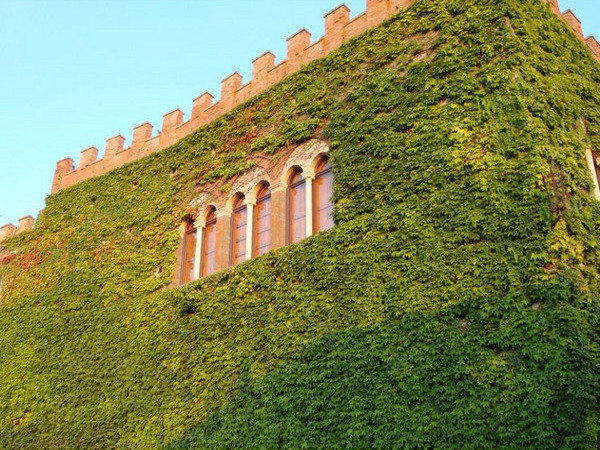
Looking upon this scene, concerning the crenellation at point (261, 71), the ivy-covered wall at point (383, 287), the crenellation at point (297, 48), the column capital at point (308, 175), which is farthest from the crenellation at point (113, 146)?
the column capital at point (308, 175)

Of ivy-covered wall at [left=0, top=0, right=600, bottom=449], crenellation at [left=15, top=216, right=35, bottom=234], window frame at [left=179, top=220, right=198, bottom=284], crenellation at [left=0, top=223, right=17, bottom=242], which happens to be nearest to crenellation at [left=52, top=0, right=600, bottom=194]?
ivy-covered wall at [left=0, top=0, right=600, bottom=449]

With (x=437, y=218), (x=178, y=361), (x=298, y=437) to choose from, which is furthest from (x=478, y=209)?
(x=178, y=361)

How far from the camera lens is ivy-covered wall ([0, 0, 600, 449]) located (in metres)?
7.61

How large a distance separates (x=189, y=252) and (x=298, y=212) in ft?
9.45

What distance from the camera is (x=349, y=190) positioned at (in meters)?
10.3

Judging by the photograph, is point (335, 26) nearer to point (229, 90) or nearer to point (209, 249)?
point (229, 90)

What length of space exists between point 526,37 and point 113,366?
920cm

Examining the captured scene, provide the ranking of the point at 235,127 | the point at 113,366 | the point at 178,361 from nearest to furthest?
the point at 178,361 < the point at 113,366 < the point at 235,127

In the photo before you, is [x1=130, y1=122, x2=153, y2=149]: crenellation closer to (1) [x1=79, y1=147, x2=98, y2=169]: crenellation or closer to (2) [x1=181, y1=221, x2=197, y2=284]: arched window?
(1) [x1=79, y1=147, x2=98, y2=169]: crenellation

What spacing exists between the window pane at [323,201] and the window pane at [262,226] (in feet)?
3.80

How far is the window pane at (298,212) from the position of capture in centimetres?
1121

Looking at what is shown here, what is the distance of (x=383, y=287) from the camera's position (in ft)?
Result: 29.3

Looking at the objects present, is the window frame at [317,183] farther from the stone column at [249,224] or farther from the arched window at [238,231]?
the arched window at [238,231]

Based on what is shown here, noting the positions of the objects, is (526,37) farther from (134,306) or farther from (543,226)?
(134,306)
